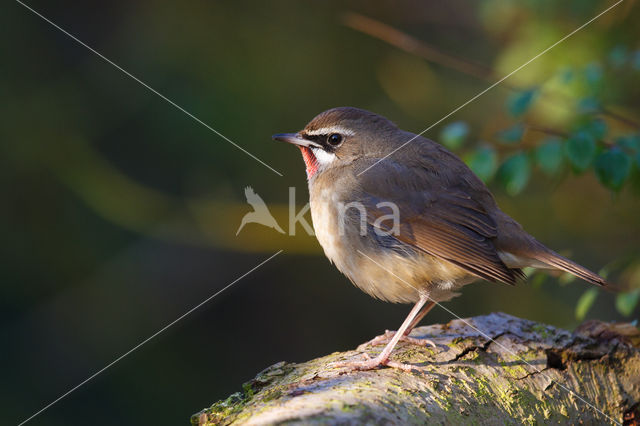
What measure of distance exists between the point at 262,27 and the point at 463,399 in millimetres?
6073

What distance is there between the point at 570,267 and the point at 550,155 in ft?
2.14

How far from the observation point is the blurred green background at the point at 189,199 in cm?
744

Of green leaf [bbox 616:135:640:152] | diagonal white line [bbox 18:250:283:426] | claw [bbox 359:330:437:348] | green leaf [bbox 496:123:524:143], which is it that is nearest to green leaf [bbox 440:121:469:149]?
green leaf [bbox 496:123:524:143]

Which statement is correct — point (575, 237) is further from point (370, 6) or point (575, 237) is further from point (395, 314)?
point (370, 6)

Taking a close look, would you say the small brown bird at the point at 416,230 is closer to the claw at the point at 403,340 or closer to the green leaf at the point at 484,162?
the claw at the point at 403,340

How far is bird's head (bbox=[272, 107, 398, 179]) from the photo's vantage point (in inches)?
193

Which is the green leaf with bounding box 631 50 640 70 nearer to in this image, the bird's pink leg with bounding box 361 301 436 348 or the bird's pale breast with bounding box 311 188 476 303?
the bird's pale breast with bounding box 311 188 476 303

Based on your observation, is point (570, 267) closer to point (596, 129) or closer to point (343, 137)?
point (596, 129)

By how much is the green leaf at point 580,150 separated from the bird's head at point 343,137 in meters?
1.26

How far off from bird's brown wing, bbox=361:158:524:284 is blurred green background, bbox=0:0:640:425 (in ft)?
9.41

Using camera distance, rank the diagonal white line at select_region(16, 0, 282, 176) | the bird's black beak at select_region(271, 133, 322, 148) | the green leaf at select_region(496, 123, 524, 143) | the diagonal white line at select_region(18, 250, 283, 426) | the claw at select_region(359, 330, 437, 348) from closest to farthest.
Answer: the claw at select_region(359, 330, 437, 348) < the green leaf at select_region(496, 123, 524, 143) < the bird's black beak at select_region(271, 133, 322, 148) < the diagonal white line at select_region(18, 250, 283, 426) < the diagonal white line at select_region(16, 0, 282, 176)

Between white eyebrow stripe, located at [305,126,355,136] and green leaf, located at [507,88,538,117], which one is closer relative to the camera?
green leaf, located at [507,88,538,117]

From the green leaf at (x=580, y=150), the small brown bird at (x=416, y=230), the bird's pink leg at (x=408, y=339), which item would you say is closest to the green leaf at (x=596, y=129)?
the green leaf at (x=580, y=150)

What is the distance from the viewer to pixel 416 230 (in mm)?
4375
